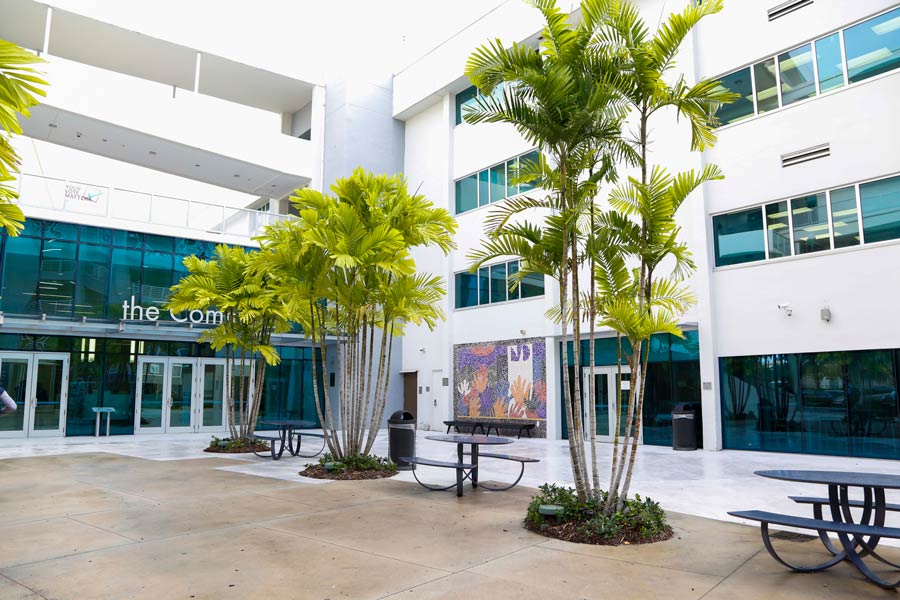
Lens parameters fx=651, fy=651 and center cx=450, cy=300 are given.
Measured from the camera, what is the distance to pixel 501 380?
70.5ft

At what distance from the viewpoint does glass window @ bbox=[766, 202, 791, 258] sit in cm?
1498

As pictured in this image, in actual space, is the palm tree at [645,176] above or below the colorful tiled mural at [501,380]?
above

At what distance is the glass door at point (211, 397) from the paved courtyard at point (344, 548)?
12.1 m

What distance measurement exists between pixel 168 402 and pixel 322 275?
1346 centimetres

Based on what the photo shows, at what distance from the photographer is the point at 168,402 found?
2178 centimetres

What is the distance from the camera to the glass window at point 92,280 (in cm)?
2016

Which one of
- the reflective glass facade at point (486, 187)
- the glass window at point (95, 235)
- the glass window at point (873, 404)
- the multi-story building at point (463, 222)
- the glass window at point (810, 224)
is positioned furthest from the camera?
the reflective glass facade at point (486, 187)

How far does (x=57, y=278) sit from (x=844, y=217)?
69.8 feet

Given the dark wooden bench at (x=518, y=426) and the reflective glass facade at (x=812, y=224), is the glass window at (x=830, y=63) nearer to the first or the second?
the reflective glass facade at (x=812, y=224)

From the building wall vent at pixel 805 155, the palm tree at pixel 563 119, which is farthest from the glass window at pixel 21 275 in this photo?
the building wall vent at pixel 805 155

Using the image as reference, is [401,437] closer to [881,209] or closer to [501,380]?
[501,380]

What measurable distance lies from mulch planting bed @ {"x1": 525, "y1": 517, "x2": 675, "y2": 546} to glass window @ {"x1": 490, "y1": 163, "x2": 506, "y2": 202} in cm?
1651

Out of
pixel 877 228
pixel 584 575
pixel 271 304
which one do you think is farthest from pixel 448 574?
pixel 877 228

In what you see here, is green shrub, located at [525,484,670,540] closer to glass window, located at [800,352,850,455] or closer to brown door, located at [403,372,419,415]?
glass window, located at [800,352,850,455]
